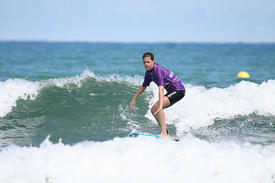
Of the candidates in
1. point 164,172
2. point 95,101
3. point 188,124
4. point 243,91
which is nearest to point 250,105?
point 243,91

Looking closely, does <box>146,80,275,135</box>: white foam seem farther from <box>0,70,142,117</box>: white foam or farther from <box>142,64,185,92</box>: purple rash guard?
<box>0,70,142,117</box>: white foam

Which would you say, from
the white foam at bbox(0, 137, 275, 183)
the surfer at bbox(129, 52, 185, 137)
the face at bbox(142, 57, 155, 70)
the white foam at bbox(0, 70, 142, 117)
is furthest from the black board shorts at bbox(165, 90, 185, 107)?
the white foam at bbox(0, 70, 142, 117)

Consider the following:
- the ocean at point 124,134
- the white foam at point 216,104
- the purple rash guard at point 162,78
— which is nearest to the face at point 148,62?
the purple rash guard at point 162,78

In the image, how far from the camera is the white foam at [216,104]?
9094mm

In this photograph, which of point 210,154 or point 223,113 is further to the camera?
point 223,113

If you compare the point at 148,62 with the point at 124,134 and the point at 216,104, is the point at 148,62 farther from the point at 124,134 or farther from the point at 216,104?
the point at 216,104

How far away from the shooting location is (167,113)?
938 centimetres

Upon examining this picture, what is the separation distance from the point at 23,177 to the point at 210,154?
304 centimetres

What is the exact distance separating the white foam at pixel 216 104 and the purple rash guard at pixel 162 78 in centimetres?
171

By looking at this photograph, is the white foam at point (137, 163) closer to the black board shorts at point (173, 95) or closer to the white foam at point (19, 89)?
the black board shorts at point (173, 95)

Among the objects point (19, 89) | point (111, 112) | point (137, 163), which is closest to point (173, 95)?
point (137, 163)

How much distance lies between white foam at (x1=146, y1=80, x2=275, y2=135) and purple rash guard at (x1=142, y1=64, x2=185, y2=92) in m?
1.71

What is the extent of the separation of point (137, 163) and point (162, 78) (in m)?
1.77

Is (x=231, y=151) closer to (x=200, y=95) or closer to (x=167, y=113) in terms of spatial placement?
(x=167, y=113)
